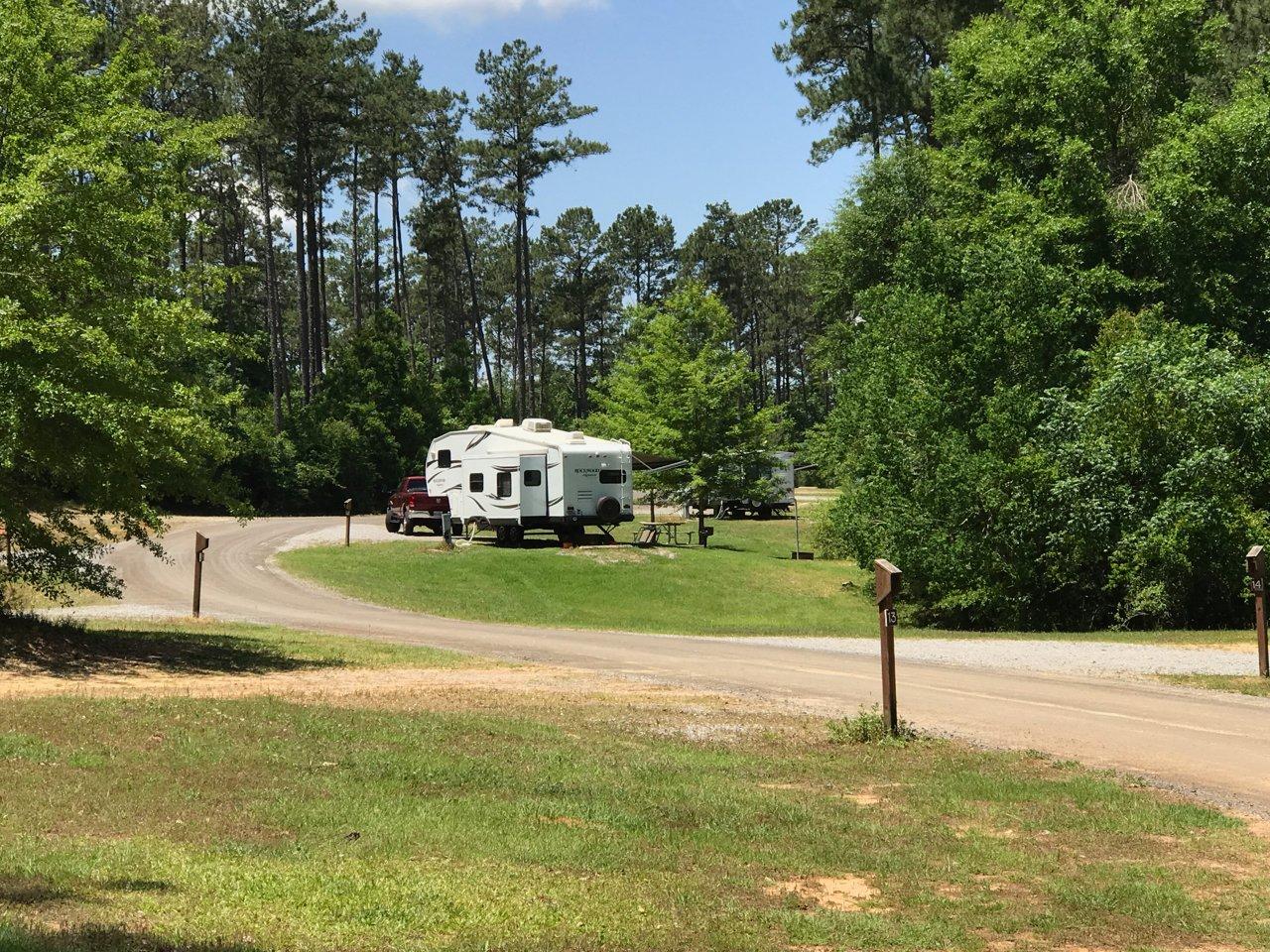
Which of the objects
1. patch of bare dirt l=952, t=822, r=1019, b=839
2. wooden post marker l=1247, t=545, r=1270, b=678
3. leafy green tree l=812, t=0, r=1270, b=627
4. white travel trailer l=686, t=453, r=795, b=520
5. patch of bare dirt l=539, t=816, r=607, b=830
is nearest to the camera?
patch of bare dirt l=539, t=816, r=607, b=830

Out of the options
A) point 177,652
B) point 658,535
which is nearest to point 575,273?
point 658,535

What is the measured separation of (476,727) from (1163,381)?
801 inches

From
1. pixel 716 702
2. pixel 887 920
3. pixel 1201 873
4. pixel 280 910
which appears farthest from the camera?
pixel 716 702

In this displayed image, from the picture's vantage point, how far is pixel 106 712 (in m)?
11.0

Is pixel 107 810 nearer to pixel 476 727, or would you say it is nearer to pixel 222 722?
pixel 222 722

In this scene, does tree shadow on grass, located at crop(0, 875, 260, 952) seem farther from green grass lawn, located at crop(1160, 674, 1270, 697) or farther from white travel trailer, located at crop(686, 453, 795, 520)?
white travel trailer, located at crop(686, 453, 795, 520)

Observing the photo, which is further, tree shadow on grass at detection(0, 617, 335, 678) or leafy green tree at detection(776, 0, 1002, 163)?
leafy green tree at detection(776, 0, 1002, 163)

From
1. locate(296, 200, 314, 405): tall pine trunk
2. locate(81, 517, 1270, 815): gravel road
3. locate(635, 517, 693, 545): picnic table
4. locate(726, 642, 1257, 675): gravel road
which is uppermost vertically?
locate(296, 200, 314, 405): tall pine trunk

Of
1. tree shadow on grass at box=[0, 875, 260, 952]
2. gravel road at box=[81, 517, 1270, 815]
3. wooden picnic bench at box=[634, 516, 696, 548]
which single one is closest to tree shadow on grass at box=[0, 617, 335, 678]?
gravel road at box=[81, 517, 1270, 815]

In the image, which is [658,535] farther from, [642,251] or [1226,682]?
[642,251]

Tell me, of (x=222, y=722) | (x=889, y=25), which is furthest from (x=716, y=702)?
(x=889, y=25)

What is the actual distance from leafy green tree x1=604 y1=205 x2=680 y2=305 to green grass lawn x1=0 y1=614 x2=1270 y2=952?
88876 millimetres

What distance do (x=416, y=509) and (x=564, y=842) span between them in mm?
36002

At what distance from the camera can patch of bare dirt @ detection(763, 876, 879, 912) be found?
6.41 m
